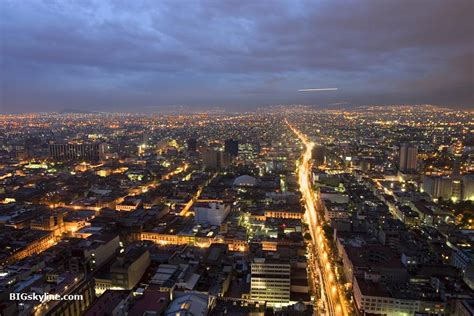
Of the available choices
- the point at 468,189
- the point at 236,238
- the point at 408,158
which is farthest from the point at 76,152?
the point at 468,189

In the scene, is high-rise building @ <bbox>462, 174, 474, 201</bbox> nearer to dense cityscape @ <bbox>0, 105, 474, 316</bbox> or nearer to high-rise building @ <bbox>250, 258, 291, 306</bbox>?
dense cityscape @ <bbox>0, 105, 474, 316</bbox>

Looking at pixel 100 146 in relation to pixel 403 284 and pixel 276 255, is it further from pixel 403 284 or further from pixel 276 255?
pixel 403 284

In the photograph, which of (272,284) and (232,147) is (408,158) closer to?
(232,147)

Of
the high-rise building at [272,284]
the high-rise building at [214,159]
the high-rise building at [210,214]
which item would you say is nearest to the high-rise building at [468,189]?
the high-rise building at [210,214]

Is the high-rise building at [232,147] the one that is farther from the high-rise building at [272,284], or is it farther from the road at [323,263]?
the high-rise building at [272,284]

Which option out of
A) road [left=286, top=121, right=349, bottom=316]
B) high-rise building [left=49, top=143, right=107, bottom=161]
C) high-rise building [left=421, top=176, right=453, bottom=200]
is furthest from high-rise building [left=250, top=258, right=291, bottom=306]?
high-rise building [left=49, top=143, right=107, bottom=161]
